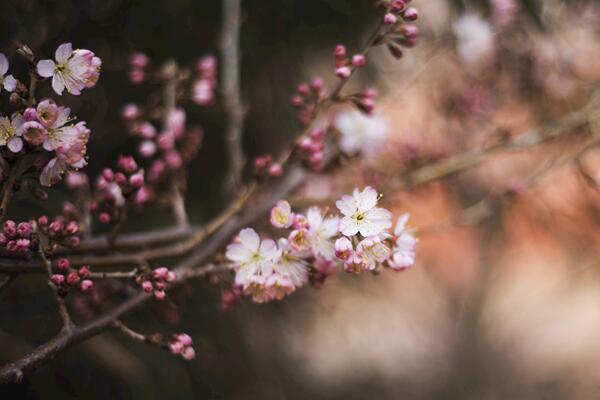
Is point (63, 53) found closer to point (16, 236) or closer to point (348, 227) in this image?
point (16, 236)

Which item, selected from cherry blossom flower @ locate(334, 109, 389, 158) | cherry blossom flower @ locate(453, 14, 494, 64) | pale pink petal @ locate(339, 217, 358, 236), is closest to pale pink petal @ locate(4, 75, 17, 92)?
pale pink petal @ locate(339, 217, 358, 236)

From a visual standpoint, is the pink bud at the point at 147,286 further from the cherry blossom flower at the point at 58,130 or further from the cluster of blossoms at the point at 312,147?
the cluster of blossoms at the point at 312,147

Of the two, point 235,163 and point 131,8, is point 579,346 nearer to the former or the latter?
point 235,163

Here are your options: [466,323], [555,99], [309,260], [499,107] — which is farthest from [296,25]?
[466,323]

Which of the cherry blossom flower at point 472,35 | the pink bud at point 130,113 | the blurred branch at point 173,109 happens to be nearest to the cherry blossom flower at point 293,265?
the blurred branch at point 173,109

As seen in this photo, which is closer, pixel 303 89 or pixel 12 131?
pixel 12 131

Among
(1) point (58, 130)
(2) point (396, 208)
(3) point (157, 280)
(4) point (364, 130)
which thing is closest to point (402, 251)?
(3) point (157, 280)
